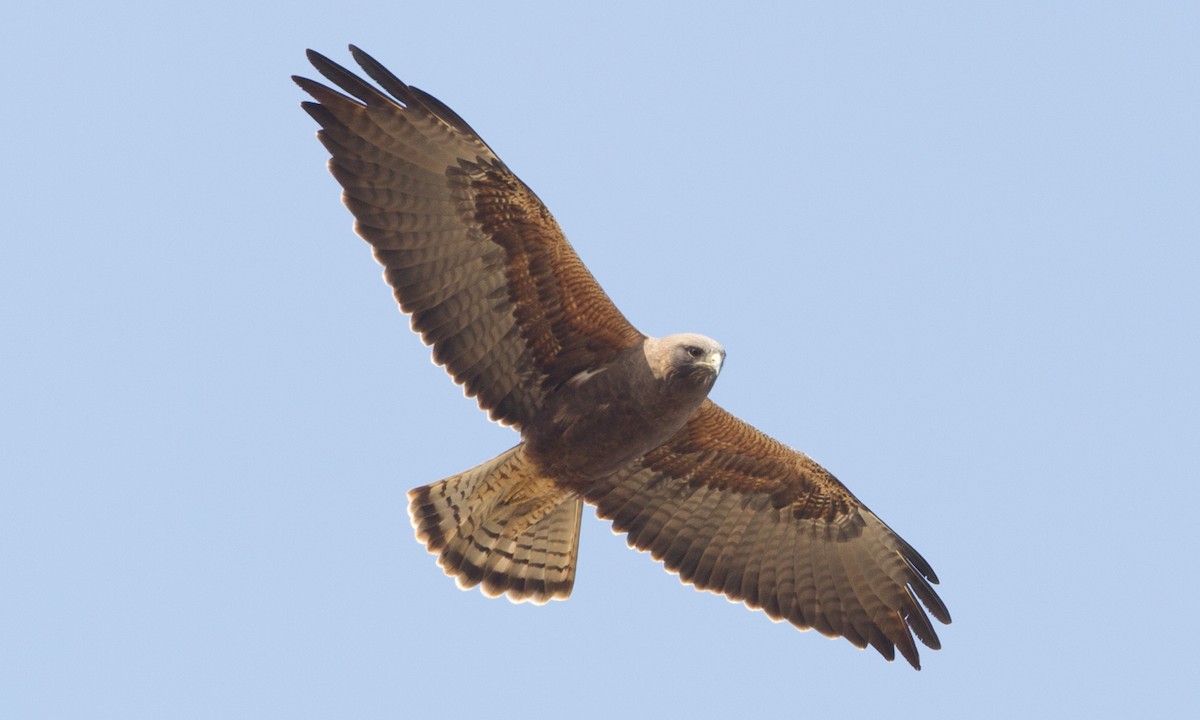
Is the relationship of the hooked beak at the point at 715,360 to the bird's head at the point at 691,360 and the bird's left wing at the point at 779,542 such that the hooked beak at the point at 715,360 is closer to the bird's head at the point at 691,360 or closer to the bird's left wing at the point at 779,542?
the bird's head at the point at 691,360

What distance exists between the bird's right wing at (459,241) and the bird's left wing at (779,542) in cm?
152

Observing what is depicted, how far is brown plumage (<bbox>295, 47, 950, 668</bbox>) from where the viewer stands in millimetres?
11164

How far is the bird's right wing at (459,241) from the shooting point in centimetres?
1109

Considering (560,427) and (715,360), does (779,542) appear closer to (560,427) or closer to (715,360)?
(560,427)

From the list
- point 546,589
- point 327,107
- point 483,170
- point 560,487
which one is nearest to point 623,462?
point 560,487

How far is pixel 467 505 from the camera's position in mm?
12336

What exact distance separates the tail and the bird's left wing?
0.52m

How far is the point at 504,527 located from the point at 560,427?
46.1 inches

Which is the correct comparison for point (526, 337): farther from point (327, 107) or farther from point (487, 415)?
point (327, 107)

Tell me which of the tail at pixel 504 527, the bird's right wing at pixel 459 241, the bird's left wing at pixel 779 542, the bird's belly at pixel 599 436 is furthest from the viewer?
the bird's left wing at pixel 779 542

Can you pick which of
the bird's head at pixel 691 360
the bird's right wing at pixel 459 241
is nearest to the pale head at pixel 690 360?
the bird's head at pixel 691 360

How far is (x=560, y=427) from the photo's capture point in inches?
461

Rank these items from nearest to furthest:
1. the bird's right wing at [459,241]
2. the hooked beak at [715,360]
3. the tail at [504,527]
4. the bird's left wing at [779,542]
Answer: the hooked beak at [715,360]
the bird's right wing at [459,241]
the tail at [504,527]
the bird's left wing at [779,542]

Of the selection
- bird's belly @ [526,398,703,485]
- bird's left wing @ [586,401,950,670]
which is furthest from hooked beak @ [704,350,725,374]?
bird's left wing @ [586,401,950,670]
